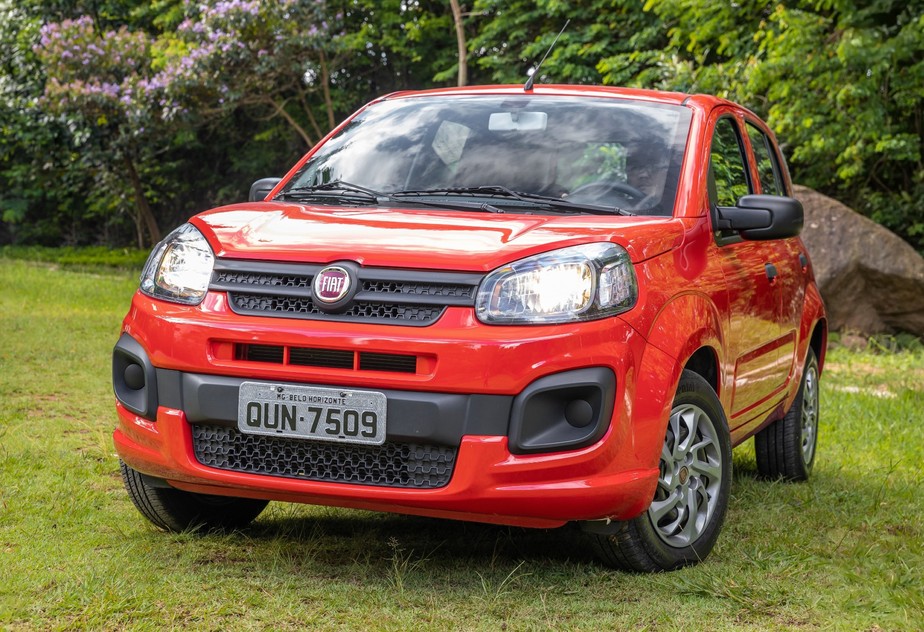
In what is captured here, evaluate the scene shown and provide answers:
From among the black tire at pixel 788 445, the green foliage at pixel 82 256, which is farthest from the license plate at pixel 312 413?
the green foliage at pixel 82 256

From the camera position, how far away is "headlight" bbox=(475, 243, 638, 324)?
11.1 ft

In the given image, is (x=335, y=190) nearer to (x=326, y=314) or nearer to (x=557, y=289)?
(x=326, y=314)

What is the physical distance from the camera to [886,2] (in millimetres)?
12836

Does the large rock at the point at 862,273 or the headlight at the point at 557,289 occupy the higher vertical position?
the headlight at the point at 557,289

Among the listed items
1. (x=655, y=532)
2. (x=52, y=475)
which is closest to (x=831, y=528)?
(x=655, y=532)

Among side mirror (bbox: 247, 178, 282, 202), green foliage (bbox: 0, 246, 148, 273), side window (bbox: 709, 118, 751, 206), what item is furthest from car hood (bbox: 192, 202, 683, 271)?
green foliage (bbox: 0, 246, 148, 273)

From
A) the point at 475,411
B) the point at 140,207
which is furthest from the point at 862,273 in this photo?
the point at 140,207

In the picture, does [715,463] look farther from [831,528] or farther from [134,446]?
[134,446]

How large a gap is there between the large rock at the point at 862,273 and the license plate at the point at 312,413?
960cm

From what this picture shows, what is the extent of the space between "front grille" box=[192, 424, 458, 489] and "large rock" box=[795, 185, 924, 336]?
9.53 m

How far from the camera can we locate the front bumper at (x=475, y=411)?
3.33 m

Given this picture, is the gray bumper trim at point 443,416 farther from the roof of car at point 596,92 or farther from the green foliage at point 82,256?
the green foliage at point 82,256

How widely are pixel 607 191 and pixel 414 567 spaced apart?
1.45 meters

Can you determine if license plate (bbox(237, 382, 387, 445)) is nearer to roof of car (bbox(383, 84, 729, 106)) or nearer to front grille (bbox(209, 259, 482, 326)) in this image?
front grille (bbox(209, 259, 482, 326))
